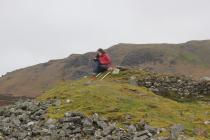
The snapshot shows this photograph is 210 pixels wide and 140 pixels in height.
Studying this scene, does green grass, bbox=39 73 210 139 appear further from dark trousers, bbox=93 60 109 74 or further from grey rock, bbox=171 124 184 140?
dark trousers, bbox=93 60 109 74

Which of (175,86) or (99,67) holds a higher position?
(99,67)

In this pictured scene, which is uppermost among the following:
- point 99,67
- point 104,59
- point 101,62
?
point 104,59

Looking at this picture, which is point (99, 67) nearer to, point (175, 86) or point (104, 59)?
point (104, 59)

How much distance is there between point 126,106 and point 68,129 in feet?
14.6

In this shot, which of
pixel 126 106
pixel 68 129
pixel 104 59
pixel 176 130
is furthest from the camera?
pixel 104 59

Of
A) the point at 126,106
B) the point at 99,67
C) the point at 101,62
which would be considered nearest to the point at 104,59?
the point at 101,62

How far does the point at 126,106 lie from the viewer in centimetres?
2559

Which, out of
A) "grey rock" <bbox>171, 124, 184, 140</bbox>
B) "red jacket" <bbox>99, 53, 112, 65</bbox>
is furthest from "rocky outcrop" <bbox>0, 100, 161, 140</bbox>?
"red jacket" <bbox>99, 53, 112, 65</bbox>

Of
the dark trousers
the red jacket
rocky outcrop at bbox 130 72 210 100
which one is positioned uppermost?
the red jacket

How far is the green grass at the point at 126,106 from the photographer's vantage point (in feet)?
77.8

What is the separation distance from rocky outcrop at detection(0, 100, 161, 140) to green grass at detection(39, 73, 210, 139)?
765 millimetres

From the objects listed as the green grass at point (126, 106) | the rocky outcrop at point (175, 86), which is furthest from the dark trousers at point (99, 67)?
the green grass at point (126, 106)

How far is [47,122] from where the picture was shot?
2348 cm

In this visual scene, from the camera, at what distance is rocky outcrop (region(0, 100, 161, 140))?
828 inches
